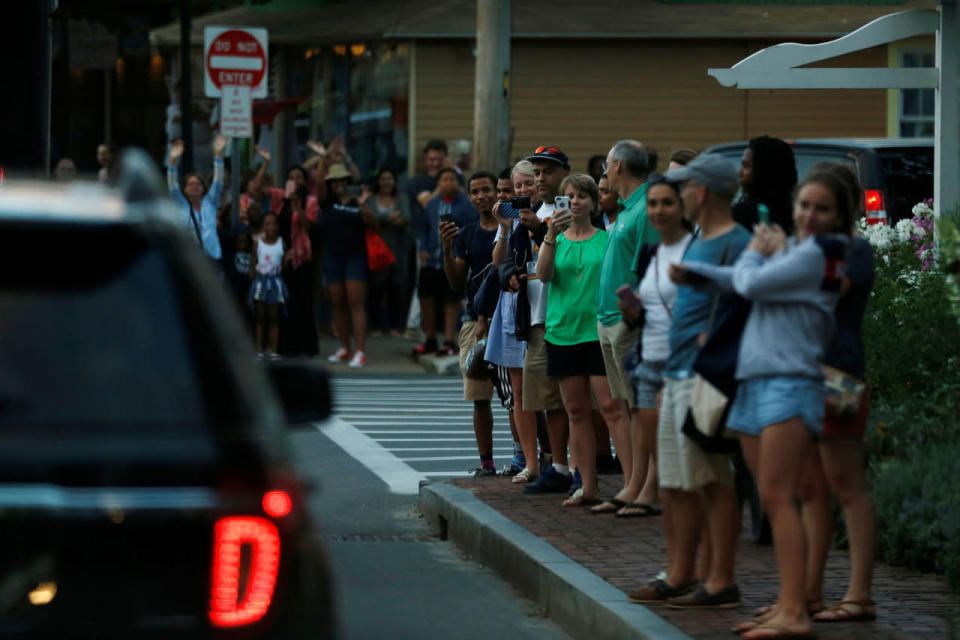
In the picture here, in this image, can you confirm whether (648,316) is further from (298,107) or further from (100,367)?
(298,107)

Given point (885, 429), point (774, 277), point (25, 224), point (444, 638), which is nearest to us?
point (25, 224)

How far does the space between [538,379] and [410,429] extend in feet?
15.3

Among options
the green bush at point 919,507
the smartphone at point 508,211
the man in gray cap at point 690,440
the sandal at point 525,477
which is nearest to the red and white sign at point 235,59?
the smartphone at point 508,211

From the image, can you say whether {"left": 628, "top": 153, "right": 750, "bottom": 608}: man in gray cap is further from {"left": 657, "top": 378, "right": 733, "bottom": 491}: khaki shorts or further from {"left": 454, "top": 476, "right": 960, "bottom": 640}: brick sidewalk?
{"left": 454, "top": 476, "right": 960, "bottom": 640}: brick sidewalk

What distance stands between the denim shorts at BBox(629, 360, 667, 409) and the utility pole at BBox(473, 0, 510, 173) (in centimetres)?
1241

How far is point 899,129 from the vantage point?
981 inches

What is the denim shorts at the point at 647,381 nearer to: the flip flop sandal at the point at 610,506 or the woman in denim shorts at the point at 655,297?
the woman in denim shorts at the point at 655,297

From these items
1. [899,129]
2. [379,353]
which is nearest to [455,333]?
[379,353]

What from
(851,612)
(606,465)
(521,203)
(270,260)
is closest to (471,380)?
(606,465)

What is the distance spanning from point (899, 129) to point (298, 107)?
950cm

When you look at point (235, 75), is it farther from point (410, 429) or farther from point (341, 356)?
point (410, 429)

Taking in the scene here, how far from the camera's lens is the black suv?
3.21m

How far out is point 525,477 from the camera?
10.7 meters

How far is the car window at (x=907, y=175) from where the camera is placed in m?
15.9
